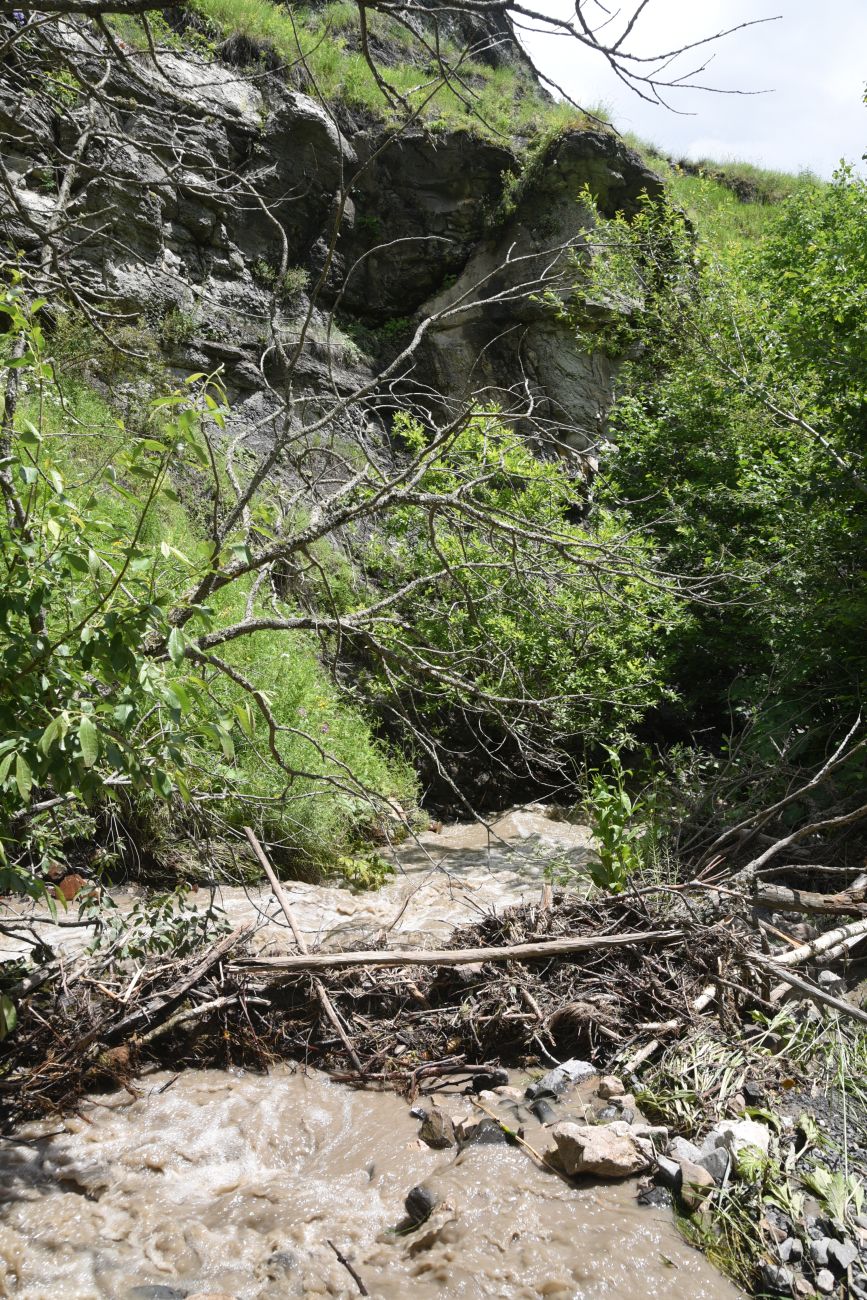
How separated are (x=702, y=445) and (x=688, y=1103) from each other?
26.8ft

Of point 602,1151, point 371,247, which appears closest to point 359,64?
point 371,247

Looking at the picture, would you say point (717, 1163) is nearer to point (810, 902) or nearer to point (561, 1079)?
point (561, 1079)

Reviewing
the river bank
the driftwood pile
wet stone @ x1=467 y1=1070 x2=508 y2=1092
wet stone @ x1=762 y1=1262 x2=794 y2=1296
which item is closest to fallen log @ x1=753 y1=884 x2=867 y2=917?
the driftwood pile

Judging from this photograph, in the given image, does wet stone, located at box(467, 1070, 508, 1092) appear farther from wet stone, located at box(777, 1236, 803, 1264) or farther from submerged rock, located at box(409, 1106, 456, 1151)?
wet stone, located at box(777, 1236, 803, 1264)

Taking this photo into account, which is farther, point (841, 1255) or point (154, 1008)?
point (154, 1008)

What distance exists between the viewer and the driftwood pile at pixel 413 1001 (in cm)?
320

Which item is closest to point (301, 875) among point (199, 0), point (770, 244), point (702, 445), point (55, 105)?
point (55, 105)

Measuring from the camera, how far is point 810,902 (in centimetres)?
387

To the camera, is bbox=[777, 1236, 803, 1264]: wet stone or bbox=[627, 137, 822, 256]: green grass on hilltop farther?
bbox=[627, 137, 822, 256]: green grass on hilltop

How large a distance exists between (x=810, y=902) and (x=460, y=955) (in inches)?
65.7

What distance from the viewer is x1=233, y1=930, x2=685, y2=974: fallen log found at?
3.36 meters

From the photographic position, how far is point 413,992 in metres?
3.55

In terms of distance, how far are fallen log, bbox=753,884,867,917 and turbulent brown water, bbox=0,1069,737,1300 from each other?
1649 millimetres

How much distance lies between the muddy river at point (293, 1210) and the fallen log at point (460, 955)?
42 cm
